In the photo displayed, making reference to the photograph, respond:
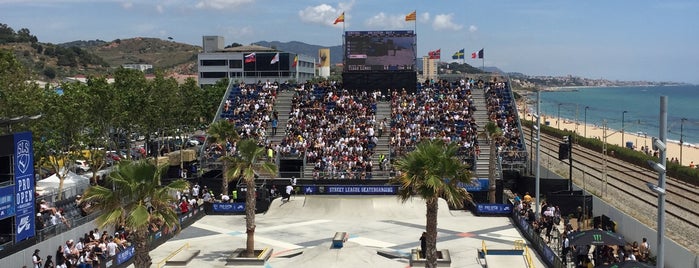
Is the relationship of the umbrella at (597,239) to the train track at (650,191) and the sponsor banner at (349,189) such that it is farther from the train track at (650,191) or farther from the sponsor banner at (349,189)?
the sponsor banner at (349,189)

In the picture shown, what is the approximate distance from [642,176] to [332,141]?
1232 inches

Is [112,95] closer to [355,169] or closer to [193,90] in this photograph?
[355,169]

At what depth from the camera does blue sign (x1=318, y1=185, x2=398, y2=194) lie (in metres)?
43.3

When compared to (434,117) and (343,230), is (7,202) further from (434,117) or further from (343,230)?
(434,117)

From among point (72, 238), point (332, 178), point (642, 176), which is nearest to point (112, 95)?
point (332, 178)

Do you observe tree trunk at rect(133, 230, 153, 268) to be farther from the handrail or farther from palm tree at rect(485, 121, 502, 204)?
palm tree at rect(485, 121, 502, 204)

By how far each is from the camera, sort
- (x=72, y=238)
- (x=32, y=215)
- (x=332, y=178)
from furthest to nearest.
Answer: (x=332, y=178) < (x=72, y=238) < (x=32, y=215)

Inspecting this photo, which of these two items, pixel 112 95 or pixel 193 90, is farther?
pixel 193 90

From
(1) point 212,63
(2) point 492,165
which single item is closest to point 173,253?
(2) point 492,165

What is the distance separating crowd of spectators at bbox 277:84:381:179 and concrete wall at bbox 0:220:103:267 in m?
19.7

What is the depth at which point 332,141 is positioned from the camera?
51.2m

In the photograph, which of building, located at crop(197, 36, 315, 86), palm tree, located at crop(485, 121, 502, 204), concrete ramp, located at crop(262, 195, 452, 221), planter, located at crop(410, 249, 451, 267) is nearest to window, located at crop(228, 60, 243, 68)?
building, located at crop(197, 36, 315, 86)

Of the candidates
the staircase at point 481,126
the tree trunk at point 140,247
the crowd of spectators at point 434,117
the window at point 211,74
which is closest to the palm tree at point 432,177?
the tree trunk at point 140,247

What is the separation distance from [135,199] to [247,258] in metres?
9.35
